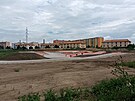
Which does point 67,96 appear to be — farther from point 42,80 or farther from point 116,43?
point 116,43

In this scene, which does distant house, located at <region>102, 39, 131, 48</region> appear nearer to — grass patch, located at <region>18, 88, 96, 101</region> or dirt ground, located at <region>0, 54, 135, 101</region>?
dirt ground, located at <region>0, 54, 135, 101</region>

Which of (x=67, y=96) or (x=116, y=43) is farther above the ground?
(x=116, y=43)

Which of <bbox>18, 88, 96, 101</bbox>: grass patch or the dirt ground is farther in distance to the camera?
the dirt ground

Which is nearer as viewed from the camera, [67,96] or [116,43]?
[67,96]

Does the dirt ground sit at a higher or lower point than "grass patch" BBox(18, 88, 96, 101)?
lower

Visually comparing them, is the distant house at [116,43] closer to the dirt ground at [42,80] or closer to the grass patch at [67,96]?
the dirt ground at [42,80]

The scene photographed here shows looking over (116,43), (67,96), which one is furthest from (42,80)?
(116,43)

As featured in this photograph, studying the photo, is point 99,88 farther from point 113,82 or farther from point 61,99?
point 61,99

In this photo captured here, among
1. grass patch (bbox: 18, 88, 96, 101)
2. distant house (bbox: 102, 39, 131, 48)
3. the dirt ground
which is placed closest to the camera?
grass patch (bbox: 18, 88, 96, 101)

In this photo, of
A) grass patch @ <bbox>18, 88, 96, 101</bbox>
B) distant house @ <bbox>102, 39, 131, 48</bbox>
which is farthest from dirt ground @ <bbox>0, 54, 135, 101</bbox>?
distant house @ <bbox>102, 39, 131, 48</bbox>

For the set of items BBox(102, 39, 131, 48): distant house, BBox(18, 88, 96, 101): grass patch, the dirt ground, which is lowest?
the dirt ground

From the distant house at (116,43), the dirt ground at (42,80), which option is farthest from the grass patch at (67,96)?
the distant house at (116,43)

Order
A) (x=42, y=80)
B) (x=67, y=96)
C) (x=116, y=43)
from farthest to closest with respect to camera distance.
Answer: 1. (x=116, y=43)
2. (x=42, y=80)
3. (x=67, y=96)

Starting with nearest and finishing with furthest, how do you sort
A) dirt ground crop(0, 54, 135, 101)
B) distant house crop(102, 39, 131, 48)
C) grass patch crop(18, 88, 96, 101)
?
1. grass patch crop(18, 88, 96, 101)
2. dirt ground crop(0, 54, 135, 101)
3. distant house crop(102, 39, 131, 48)
